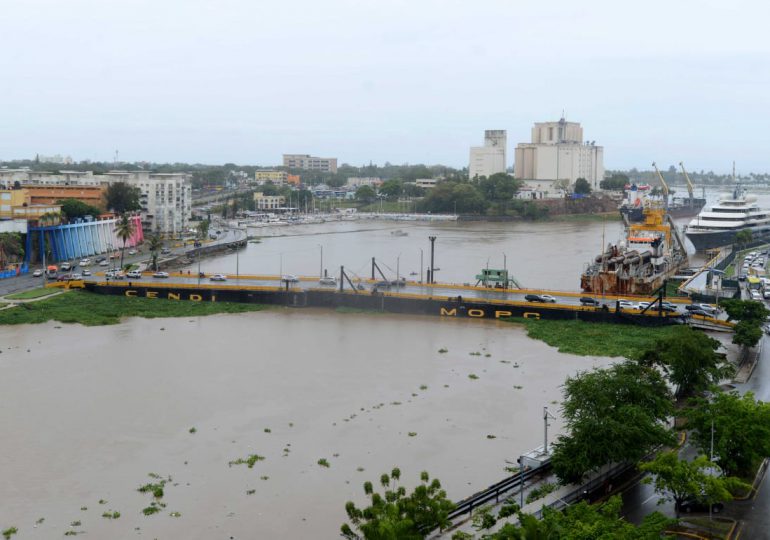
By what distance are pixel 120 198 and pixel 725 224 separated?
2799 centimetres

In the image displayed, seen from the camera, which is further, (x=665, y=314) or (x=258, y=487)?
(x=665, y=314)

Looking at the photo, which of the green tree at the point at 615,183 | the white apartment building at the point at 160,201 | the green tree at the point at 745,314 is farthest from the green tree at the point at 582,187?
the green tree at the point at 745,314

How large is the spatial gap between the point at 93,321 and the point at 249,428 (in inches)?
360

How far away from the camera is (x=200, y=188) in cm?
8506

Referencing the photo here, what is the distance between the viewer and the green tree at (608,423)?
8.60 m

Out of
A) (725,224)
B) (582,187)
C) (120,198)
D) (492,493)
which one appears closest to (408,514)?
(492,493)

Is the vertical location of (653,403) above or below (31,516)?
above

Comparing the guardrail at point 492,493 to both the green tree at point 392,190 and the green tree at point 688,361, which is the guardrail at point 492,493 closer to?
the green tree at point 688,361

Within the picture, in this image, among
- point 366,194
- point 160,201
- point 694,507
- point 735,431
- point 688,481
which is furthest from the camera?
point 366,194

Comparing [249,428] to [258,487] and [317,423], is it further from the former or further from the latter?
[258,487]

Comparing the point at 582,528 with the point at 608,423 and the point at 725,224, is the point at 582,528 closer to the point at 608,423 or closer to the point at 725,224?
the point at 608,423

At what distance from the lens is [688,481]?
7590 millimetres

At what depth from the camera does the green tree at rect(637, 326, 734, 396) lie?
1171cm

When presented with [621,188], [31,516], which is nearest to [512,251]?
[31,516]
